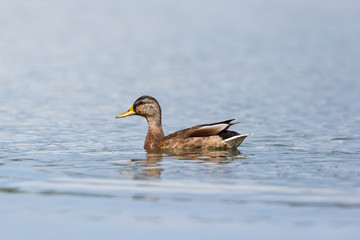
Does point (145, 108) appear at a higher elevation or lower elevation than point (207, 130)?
higher

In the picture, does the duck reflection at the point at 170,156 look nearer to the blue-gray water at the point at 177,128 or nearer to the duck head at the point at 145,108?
the blue-gray water at the point at 177,128

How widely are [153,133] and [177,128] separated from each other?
2461 millimetres

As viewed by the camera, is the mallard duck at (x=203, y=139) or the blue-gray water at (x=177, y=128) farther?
the mallard duck at (x=203, y=139)

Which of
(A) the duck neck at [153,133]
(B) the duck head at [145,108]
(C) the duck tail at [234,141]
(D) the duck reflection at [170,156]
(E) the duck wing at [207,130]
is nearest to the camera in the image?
(D) the duck reflection at [170,156]

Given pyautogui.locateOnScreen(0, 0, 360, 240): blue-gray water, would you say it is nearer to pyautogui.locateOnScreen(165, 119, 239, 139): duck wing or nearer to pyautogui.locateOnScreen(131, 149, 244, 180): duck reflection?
pyautogui.locateOnScreen(131, 149, 244, 180): duck reflection

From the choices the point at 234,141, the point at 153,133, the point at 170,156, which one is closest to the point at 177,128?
the point at 153,133

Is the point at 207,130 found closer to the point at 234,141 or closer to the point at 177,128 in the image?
the point at 234,141

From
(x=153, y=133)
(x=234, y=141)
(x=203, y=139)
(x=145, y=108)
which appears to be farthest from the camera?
(x=145, y=108)

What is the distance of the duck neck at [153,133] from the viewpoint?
14.2 meters

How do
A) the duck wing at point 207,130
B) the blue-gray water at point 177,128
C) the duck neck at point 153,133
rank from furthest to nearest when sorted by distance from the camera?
the duck neck at point 153,133 < the duck wing at point 207,130 < the blue-gray water at point 177,128

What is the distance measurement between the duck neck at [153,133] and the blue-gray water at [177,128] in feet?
1.21

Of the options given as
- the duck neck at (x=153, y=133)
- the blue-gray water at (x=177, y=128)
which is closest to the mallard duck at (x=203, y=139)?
the duck neck at (x=153, y=133)

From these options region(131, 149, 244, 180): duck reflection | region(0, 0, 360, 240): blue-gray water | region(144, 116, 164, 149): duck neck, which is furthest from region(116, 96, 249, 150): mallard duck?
region(0, 0, 360, 240): blue-gray water

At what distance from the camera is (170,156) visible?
42.8 feet
